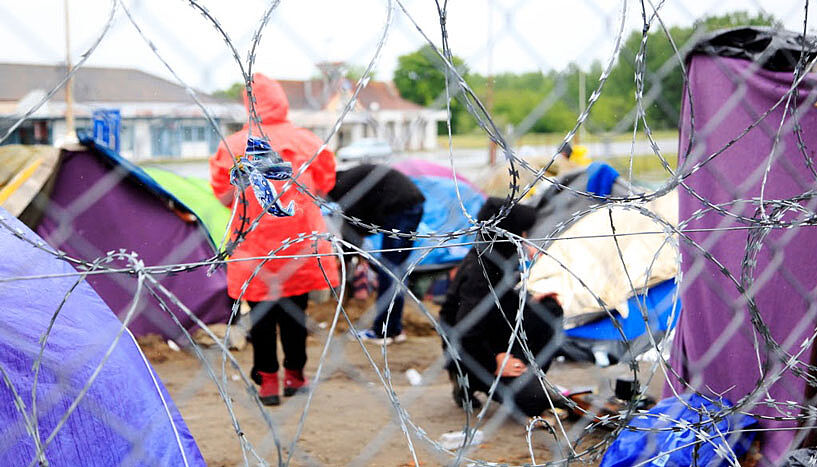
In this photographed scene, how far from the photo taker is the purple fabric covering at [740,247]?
201cm

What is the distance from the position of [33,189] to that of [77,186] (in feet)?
0.77

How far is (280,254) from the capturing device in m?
2.32

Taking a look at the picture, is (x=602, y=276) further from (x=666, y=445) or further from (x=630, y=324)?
(x=666, y=445)

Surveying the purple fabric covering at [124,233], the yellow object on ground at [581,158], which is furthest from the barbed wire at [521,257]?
the yellow object on ground at [581,158]

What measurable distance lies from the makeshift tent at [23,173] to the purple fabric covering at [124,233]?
3.5 inches

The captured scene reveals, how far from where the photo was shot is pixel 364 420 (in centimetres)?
274

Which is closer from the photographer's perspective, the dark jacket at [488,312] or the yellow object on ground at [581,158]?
the dark jacket at [488,312]

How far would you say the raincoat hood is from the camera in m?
2.30

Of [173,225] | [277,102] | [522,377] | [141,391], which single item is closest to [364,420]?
[522,377]

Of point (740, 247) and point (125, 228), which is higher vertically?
point (740, 247)

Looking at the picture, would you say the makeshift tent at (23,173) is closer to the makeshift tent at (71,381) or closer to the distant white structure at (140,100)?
the makeshift tent at (71,381)

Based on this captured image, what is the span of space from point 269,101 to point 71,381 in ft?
3.67

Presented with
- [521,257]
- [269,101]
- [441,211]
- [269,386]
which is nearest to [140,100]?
[521,257]

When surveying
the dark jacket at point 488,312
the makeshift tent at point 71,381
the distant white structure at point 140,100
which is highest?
the distant white structure at point 140,100
